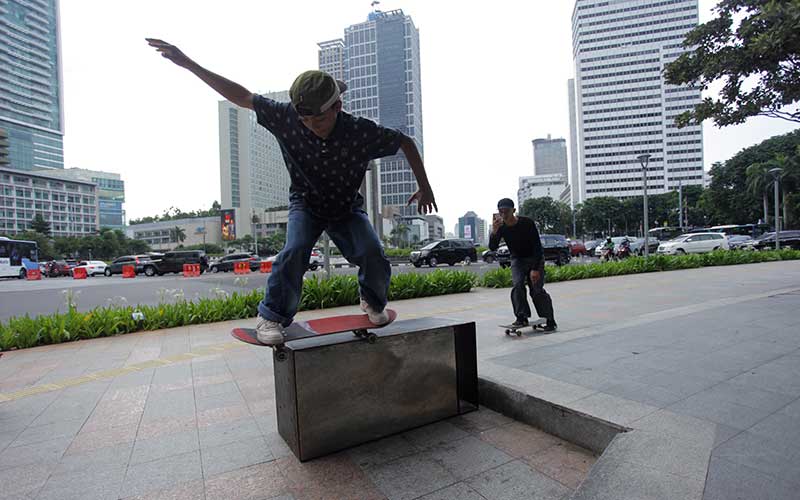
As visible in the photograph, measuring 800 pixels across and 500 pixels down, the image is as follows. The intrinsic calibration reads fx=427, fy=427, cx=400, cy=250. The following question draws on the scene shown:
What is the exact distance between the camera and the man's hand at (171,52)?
2490 mm

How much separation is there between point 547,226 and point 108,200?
397 feet

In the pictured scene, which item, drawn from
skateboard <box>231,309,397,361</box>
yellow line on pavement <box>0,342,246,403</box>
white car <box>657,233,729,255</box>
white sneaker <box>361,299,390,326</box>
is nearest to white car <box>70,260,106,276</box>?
yellow line on pavement <box>0,342,246,403</box>

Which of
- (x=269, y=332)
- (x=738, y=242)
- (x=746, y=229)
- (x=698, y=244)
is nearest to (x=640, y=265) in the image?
(x=698, y=244)

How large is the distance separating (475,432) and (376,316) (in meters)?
1.00

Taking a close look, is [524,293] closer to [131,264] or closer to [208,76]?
[208,76]

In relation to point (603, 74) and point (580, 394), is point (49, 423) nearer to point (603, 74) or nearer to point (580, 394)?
point (580, 394)

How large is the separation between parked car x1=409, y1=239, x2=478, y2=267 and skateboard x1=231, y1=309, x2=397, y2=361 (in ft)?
72.0

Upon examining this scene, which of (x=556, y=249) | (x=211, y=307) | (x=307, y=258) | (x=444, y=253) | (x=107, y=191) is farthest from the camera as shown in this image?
(x=107, y=191)

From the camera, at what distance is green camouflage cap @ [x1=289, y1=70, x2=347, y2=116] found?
8.07 feet

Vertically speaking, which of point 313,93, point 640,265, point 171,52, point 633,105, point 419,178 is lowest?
point 640,265

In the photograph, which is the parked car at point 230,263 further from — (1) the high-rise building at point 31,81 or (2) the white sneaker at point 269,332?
(1) the high-rise building at point 31,81

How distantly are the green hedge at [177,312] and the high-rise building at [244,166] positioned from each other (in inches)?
3299

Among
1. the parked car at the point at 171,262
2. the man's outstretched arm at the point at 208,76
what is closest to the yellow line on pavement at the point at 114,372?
the man's outstretched arm at the point at 208,76

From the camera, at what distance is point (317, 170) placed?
2746 millimetres
